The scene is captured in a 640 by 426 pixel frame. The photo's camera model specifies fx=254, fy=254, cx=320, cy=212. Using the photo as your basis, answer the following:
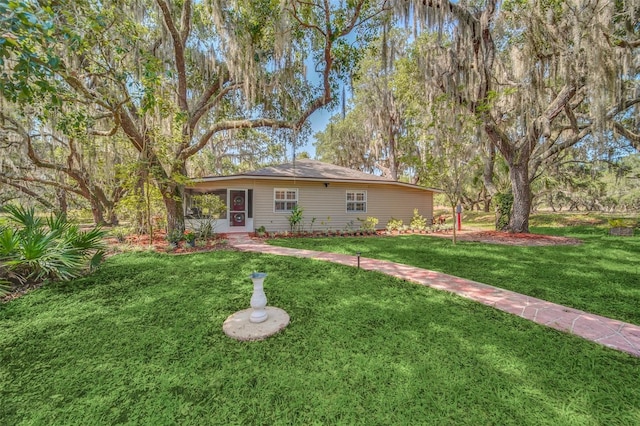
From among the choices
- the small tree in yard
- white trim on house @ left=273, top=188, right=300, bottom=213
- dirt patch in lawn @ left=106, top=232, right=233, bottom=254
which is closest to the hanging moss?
white trim on house @ left=273, top=188, right=300, bottom=213

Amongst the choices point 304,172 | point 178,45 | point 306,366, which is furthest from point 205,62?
point 306,366

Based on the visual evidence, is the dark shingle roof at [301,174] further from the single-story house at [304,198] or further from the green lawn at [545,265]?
the green lawn at [545,265]

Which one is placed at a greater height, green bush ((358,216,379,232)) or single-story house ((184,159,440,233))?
single-story house ((184,159,440,233))

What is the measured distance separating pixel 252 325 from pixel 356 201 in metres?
9.63

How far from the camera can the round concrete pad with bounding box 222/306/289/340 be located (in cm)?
281

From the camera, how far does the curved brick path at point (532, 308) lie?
2.84 m

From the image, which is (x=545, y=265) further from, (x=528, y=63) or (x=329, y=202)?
(x=329, y=202)

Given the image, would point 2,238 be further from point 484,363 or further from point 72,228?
point 484,363

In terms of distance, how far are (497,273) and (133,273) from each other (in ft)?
23.8

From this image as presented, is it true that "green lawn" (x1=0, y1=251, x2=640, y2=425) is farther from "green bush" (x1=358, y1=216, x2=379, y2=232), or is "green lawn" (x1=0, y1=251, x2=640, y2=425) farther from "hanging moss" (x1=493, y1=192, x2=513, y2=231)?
"hanging moss" (x1=493, y1=192, x2=513, y2=231)

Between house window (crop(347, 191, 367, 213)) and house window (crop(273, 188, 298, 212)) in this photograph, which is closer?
house window (crop(273, 188, 298, 212))

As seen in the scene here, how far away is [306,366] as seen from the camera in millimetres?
2342

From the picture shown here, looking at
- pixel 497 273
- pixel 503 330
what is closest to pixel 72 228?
pixel 503 330

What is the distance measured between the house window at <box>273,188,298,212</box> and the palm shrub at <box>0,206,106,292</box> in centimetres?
633
